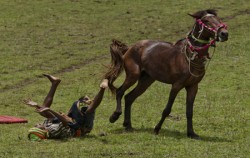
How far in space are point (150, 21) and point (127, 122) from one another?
1609 cm

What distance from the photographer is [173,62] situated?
12672 millimetres

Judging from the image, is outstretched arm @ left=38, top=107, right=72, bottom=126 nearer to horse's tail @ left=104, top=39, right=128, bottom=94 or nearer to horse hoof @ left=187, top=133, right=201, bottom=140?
horse's tail @ left=104, top=39, right=128, bottom=94

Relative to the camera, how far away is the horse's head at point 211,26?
461 inches

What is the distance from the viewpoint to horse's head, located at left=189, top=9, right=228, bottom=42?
11.7 m

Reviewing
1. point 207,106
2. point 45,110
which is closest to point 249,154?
point 45,110

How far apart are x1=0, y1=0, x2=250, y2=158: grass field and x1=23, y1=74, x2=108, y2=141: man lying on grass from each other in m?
0.25

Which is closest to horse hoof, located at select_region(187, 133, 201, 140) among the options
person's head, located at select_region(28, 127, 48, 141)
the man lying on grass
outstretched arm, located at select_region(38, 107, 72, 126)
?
the man lying on grass

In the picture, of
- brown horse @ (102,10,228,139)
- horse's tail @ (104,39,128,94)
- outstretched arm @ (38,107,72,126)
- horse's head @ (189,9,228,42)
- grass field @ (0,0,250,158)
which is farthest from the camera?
horse's tail @ (104,39,128,94)

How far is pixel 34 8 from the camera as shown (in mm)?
31266

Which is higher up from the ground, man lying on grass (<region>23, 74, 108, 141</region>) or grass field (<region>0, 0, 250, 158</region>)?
man lying on grass (<region>23, 74, 108, 141</region>)

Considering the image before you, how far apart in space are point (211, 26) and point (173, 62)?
1.20 metres

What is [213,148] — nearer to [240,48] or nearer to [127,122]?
[127,122]

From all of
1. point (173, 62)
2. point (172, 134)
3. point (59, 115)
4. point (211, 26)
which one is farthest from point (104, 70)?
point (211, 26)

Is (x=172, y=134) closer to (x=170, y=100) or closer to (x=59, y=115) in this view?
(x=170, y=100)
